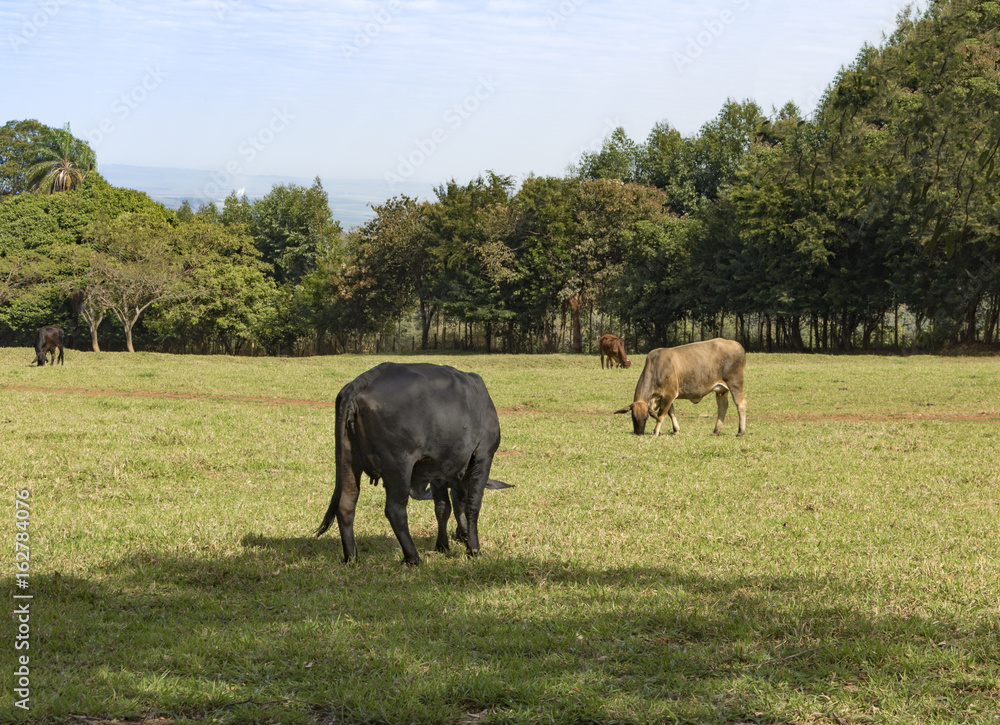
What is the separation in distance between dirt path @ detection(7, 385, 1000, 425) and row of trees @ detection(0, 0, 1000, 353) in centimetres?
1944

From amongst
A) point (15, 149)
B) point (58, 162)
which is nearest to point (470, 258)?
point (58, 162)

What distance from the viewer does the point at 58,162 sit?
87.5 m

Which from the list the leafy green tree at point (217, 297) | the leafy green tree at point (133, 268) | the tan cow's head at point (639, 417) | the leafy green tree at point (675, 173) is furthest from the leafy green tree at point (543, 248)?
the tan cow's head at point (639, 417)

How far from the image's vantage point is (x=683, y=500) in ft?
37.6

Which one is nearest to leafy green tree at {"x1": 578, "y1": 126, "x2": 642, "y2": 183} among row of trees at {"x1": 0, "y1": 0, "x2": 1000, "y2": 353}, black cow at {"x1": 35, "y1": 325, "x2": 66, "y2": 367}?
row of trees at {"x1": 0, "y1": 0, "x2": 1000, "y2": 353}

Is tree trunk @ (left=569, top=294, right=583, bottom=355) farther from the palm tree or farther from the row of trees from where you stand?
the palm tree

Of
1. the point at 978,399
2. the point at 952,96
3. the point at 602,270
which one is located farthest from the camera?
the point at 602,270

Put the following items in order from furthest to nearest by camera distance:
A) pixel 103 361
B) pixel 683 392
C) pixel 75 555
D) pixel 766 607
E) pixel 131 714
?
pixel 103 361, pixel 683 392, pixel 75 555, pixel 766 607, pixel 131 714

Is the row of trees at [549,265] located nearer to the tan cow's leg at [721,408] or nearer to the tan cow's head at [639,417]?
the tan cow's leg at [721,408]

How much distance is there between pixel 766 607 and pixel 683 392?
11.6 m

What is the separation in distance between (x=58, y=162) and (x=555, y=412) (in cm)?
8147

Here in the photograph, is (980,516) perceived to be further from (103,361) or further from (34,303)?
(34,303)

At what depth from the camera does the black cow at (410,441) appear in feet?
26.7

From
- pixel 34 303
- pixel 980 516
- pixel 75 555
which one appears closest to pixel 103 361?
pixel 34 303
